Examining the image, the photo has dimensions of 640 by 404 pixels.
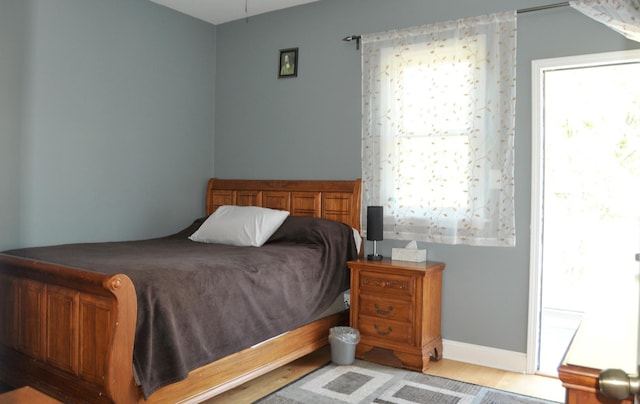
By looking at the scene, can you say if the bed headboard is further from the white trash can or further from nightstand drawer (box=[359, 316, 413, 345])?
the white trash can

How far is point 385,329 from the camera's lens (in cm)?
338

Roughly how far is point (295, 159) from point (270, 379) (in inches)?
73.5

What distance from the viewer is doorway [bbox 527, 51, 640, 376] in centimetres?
436

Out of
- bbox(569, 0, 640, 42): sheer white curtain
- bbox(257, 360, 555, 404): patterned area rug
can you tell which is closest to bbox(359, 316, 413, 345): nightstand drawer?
bbox(257, 360, 555, 404): patterned area rug

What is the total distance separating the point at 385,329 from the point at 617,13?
→ 7.43 feet

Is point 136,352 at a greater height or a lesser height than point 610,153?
lesser

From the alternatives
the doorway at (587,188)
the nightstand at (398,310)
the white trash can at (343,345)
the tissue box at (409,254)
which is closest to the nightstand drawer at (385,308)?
the nightstand at (398,310)

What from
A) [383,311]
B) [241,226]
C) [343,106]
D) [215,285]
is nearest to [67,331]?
[215,285]

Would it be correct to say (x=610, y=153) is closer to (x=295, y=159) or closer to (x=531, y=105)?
(x=531, y=105)

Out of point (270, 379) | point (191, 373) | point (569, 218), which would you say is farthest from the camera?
point (569, 218)

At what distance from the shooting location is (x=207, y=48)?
4.73 metres

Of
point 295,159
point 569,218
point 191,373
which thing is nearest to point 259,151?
point 295,159

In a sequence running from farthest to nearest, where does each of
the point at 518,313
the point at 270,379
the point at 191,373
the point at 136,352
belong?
1. the point at 518,313
2. the point at 270,379
3. the point at 191,373
4. the point at 136,352

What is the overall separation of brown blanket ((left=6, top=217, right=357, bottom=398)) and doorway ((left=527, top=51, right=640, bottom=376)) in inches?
78.6
